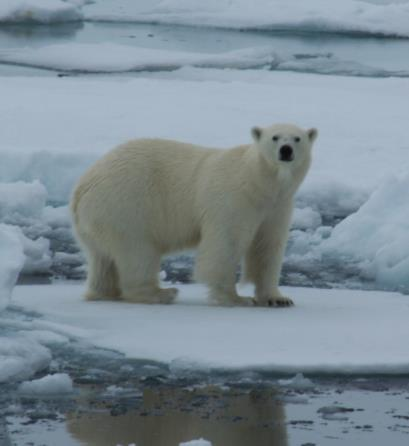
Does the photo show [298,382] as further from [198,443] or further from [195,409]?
[198,443]

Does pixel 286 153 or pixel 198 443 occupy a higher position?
pixel 286 153

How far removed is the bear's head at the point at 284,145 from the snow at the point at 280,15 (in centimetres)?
1300

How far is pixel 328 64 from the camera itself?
1507cm

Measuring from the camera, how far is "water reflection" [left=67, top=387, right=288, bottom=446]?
388 cm

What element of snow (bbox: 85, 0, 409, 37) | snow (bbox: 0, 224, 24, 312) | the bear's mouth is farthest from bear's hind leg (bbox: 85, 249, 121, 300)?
snow (bbox: 85, 0, 409, 37)

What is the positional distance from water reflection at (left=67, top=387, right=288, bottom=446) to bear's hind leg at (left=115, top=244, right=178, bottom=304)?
4.87 ft

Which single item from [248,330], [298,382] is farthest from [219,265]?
[298,382]

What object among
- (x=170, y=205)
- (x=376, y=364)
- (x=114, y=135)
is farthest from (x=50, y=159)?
(x=376, y=364)

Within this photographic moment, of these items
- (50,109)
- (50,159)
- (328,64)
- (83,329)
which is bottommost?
(83,329)

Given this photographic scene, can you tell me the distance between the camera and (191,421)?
4.07m

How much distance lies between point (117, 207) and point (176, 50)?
35.1 feet

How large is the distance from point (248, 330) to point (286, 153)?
2.91 ft

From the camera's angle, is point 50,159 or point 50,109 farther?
point 50,109

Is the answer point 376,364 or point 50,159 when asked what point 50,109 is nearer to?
point 50,159
